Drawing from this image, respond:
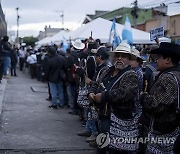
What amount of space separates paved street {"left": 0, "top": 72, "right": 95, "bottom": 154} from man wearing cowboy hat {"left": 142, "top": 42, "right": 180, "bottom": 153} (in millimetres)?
2908

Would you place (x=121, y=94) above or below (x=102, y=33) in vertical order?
below

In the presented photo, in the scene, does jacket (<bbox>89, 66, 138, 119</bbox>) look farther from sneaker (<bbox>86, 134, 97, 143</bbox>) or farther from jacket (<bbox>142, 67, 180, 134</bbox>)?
sneaker (<bbox>86, 134, 97, 143</bbox>)

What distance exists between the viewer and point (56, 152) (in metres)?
6.89

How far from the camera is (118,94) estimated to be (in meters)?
4.66

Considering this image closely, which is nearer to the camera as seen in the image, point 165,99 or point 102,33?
point 165,99

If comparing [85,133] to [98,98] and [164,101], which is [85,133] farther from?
[164,101]

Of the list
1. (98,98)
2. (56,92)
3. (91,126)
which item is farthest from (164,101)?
(56,92)

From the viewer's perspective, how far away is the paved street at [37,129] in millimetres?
7102

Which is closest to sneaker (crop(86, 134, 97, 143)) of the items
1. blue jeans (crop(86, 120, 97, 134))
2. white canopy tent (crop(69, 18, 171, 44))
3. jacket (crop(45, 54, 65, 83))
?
blue jeans (crop(86, 120, 97, 134))

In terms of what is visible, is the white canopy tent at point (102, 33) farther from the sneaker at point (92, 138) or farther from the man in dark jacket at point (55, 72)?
the sneaker at point (92, 138)

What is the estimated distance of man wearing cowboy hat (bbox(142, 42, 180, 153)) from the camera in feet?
13.5

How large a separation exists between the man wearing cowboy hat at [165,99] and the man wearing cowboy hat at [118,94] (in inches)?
15.6

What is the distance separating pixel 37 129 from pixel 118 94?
4.35 m

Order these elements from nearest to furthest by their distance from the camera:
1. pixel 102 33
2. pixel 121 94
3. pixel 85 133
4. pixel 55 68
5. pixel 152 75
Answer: pixel 121 94
pixel 152 75
pixel 85 133
pixel 55 68
pixel 102 33
